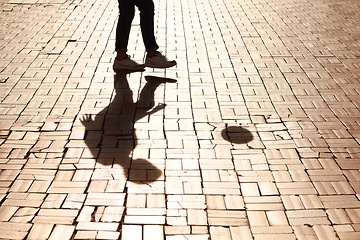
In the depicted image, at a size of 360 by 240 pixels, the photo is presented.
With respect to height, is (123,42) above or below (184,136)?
above

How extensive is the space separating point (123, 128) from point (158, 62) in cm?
153

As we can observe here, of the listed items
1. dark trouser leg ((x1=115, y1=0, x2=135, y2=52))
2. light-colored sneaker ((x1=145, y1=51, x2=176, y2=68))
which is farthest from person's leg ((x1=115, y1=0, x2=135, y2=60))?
light-colored sneaker ((x1=145, y1=51, x2=176, y2=68))

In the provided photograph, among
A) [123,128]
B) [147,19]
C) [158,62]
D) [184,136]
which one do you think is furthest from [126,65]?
[184,136]

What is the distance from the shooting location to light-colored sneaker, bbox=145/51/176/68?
5430 millimetres

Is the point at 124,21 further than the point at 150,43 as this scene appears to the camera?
No

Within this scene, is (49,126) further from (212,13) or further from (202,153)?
(212,13)

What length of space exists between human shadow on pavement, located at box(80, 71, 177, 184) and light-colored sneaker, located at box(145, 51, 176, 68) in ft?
0.77

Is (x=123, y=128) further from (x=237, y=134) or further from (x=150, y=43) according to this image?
(x=150, y=43)

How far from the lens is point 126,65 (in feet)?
17.8

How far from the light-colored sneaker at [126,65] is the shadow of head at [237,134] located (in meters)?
1.84

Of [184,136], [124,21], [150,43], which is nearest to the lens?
[184,136]

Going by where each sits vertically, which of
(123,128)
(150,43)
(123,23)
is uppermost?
(123,23)

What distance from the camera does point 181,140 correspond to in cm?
394

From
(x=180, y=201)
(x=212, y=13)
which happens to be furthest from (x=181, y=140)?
(x=212, y=13)
